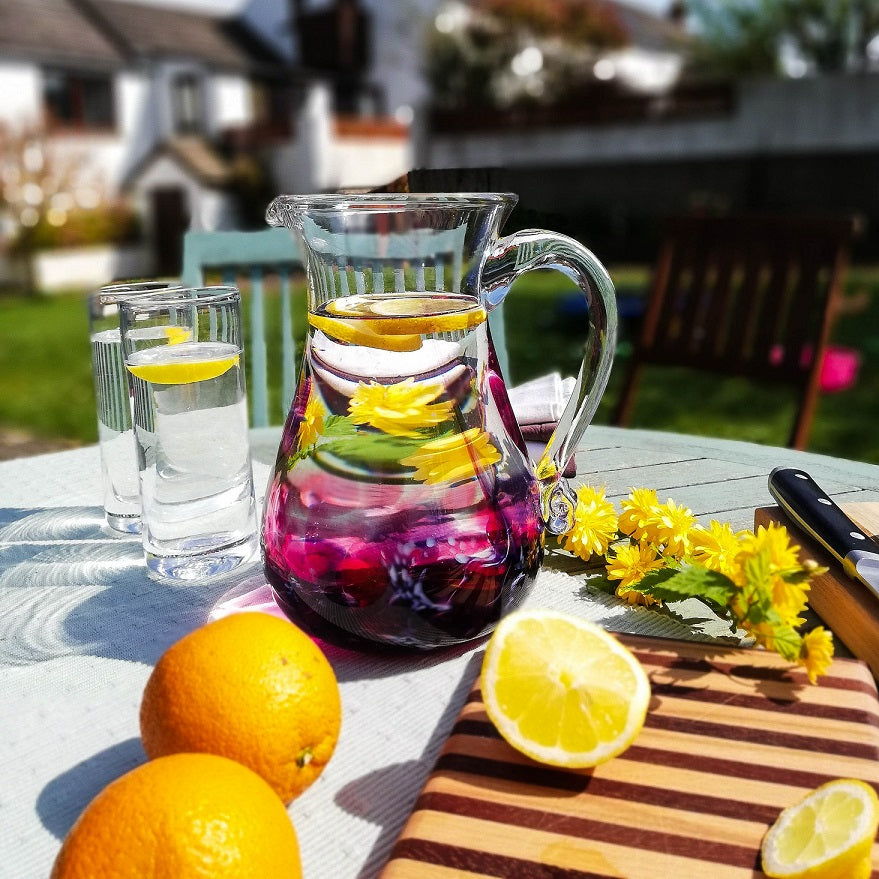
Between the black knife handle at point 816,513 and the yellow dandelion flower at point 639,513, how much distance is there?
5.4 inches

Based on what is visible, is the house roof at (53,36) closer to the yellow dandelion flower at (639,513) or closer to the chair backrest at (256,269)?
the chair backrest at (256,269)

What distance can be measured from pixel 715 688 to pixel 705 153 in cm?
1150

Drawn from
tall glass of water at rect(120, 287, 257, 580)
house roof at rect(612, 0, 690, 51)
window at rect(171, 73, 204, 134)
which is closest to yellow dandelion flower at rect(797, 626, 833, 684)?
tall glass of water at rect(120, 287, 257, 580)

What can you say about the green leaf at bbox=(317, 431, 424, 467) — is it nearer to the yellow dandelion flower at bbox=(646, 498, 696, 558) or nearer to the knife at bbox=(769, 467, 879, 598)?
the yellow dandelion flower at bbox=(646, 498, 696, 558)

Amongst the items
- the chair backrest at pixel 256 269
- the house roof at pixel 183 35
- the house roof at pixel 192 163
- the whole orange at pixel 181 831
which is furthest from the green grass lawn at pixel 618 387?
the house roof at pixel 183 35

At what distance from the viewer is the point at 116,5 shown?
1644cm

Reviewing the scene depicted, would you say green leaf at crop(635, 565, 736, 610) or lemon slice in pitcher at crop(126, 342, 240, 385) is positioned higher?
lemon slice in pitcher at crop(126, 342, 240, 385)

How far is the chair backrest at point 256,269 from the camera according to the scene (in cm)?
176

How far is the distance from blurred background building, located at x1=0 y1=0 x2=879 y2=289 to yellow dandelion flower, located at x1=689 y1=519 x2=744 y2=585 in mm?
8126

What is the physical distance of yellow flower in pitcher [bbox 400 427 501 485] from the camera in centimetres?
66

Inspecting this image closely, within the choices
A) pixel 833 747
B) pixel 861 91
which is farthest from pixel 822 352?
pixel 861 91

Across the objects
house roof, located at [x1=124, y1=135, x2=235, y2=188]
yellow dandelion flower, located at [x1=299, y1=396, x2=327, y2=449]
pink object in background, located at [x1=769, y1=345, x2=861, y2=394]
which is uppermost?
yellow dandelion flower, located at [x1=299, y1=396, x2=327, y2=449]

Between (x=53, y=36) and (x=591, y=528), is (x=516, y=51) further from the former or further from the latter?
(x=591, y=528)

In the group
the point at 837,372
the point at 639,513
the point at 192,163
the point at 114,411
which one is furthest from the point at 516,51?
the point at 639,513
